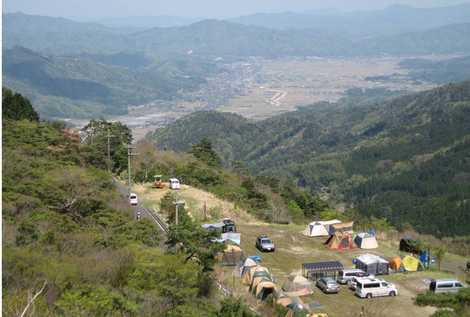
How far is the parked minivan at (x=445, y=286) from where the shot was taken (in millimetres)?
22266

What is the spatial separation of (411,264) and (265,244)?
6.39 m

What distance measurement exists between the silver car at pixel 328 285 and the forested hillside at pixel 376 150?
43.7 meters

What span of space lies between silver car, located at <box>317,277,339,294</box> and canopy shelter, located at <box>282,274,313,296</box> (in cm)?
40

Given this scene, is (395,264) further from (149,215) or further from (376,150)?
(376,150)

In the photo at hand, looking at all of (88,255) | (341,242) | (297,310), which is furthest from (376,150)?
(88,255)

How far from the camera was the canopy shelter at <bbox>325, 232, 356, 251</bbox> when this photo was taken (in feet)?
93.0

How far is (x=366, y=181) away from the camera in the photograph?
105188mm

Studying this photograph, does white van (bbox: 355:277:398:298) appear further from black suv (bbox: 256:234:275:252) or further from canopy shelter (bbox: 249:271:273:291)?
black suv (bbox: 256:234:275:252)

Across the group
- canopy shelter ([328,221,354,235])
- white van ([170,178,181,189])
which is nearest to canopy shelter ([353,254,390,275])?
canopy shelter ([328,221,354,235])

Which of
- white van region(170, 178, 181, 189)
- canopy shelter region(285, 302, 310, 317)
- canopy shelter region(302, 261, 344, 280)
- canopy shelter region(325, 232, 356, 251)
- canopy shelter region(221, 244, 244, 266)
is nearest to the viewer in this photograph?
canopy shelter region(285, 302, 310, 317)

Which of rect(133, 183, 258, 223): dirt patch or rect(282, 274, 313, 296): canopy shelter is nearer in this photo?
rect(282, 274, 313, 296): canopy shelter

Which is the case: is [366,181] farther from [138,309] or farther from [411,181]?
[138,309]

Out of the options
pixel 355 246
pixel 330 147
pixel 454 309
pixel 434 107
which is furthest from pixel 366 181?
pixel 454 309

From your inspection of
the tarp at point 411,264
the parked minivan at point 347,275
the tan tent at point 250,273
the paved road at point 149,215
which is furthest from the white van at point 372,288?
the paved road at point 149,215
